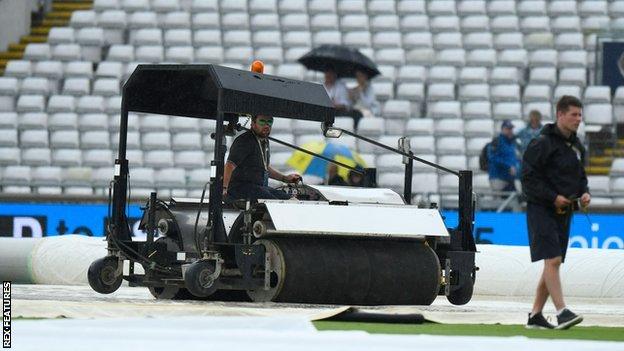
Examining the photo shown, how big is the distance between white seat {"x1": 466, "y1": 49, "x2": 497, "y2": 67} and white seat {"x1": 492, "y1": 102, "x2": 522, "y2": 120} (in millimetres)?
1297

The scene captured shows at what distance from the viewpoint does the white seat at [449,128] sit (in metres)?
26.1

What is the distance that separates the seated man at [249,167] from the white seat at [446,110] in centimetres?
1288

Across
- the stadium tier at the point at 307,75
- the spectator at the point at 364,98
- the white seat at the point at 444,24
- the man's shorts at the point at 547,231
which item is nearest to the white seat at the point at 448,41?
the stadium tier at the point at 307,75

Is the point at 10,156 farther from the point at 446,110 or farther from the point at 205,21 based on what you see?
the point at 446,110

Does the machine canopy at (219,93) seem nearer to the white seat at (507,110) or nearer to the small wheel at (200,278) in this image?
the small wheel at (200,278)

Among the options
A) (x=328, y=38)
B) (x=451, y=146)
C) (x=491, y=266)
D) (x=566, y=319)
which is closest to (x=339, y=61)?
(x=451, y=146)

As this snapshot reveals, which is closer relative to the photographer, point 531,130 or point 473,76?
point 531,130

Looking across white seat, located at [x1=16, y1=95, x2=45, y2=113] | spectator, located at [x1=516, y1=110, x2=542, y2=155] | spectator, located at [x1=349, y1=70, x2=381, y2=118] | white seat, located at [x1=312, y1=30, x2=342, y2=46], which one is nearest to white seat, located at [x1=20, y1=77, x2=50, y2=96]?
white seat, located at [x1=16, y1=95, x2=45, y2=113]

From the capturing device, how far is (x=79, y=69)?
2875cm

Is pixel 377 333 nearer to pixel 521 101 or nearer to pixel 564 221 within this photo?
pixel 564 221

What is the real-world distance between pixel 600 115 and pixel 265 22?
22.5 ft

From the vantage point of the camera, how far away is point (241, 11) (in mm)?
29922

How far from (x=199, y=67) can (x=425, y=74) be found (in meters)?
14.3

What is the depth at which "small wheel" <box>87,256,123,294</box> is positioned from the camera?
47.0 feet
